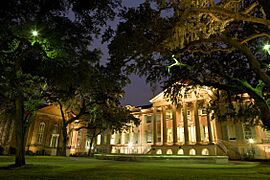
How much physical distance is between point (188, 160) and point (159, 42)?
57.5 ft

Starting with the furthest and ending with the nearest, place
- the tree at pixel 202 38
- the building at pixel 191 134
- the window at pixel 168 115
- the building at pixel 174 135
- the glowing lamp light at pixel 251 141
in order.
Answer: the window at pixel 168 115
the building at pixel 174 135
the glowing lamp light at pixel 251 141
the building at pixel 191 134
the tree at pixel 202 38

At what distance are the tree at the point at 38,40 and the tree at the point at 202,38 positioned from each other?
3.18 m

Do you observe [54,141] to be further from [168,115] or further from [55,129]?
[168,115]

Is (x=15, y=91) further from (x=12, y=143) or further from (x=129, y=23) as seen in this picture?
(x=12, y=143)

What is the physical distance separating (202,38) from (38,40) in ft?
25.9

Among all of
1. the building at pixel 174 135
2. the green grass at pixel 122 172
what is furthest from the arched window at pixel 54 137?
the green grass at pixel 122 172

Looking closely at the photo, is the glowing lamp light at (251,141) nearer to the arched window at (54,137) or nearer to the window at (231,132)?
the window at (231,132)

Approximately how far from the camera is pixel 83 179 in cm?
712

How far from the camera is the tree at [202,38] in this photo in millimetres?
7504

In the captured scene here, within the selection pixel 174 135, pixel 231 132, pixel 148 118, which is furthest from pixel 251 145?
pixel 148 118

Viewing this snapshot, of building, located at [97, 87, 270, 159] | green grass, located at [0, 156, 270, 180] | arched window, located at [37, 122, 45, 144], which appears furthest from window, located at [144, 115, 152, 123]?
Result: green grass, located at [0, 156, 270, 180]

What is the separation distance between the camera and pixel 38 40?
10.3 m

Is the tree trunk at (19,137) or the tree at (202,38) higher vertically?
the tree at (202,38)

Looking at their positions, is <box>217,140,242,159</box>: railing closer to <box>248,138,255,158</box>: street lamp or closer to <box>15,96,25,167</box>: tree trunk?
<box>248,138,255,158</box>: street lamp
